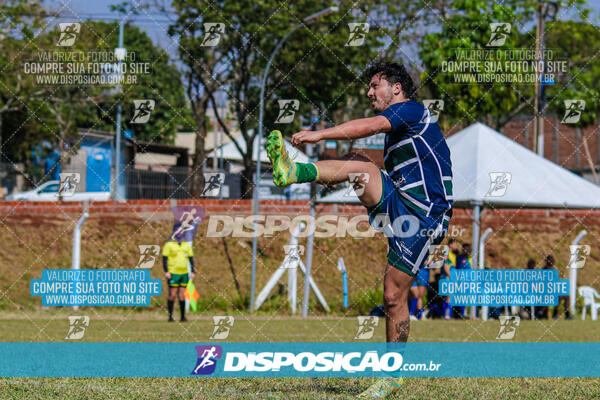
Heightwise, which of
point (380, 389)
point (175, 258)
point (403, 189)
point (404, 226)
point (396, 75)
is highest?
point (396, 75)

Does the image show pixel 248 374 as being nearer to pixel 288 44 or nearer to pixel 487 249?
pixel 487 249

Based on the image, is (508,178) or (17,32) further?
(17,32)

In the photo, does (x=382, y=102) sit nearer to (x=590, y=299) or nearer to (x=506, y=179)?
(x=506, y=179)

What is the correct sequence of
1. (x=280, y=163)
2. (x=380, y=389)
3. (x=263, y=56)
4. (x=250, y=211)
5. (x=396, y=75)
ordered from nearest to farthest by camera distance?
1. (x=280, y=163)
2. (x=380, y=389)
3. (x=396, y=75)
4. (x=250, y=211)
5. (x=263, y=56)

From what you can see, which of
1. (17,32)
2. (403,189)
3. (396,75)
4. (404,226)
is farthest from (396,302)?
(17,32)

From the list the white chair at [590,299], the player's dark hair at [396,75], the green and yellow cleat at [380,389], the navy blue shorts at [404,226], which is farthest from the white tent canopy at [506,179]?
the green and yellow cleat at [380,389]

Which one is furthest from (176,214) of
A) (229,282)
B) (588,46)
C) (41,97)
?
(588,46)

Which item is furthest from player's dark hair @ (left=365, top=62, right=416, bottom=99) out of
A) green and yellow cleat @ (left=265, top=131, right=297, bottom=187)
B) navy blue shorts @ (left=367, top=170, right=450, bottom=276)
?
green and yellow cleat @ (left=265, top=131, right=297, bottom=187)

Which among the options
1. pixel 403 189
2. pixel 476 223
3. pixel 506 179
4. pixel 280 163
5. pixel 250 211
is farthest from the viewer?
pixel 250 211

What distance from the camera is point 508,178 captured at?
1284 cm

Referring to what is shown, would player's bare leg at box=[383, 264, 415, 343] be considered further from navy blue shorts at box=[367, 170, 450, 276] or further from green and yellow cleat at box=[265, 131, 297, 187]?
green and yellow cleat at box=[265, 131, 297, 187]

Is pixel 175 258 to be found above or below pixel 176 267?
above

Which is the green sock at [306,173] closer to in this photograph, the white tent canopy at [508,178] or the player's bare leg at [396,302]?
the player's bare leg at [396,302]

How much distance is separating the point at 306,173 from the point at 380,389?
1.42 metres
